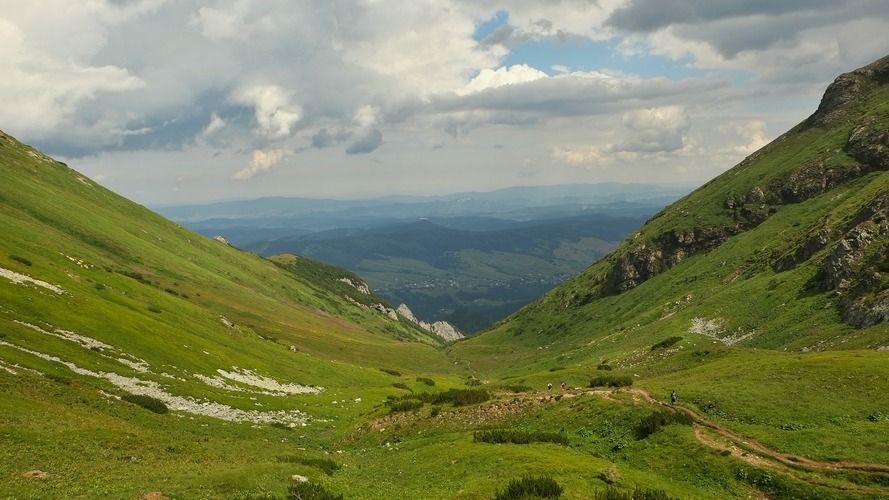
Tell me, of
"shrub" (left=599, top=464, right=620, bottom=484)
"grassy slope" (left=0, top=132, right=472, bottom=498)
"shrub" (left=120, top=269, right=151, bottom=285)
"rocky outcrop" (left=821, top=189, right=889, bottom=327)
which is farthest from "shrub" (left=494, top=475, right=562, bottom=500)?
"shrub" (left=120, top=269, right=151, bottom=285)

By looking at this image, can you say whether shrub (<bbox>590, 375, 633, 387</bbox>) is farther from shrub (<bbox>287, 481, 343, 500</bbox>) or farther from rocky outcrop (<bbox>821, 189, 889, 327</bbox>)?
rocky outcrop (<bbox>821, 189, 889, 327</bbox>)

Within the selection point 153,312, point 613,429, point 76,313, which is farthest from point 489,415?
point 153,312

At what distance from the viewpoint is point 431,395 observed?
57.4 m

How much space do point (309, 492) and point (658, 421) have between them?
24451 mm

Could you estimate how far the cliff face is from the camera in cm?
9856

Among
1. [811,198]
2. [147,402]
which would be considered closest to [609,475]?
[147,402]

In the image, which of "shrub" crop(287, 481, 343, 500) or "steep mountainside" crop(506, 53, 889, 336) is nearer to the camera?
"shrub" crop(287, 481, 343, 500)

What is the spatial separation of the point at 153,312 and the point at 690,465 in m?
76.1

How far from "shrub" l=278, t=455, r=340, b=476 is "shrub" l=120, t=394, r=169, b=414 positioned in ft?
54.2

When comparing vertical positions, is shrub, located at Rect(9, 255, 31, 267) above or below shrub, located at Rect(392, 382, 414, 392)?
above

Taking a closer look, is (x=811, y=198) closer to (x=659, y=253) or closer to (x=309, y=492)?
(x=659, y=253)

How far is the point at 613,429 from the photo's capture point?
36625mm

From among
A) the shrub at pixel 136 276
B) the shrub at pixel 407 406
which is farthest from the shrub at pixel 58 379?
the shrub at pixel 136 276

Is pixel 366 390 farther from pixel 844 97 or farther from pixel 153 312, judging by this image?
pixel 844 97
